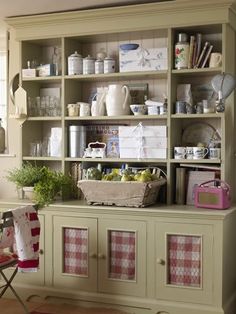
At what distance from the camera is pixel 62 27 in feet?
14.2

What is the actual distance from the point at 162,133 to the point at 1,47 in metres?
1.86

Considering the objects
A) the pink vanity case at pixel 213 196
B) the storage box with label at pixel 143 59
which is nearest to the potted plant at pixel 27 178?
the storage box with label at pixel 143 59

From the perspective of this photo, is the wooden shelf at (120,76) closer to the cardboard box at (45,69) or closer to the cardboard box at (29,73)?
the cardboard box at (45,69)

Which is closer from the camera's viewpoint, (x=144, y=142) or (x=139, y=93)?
(x=144, y=142)

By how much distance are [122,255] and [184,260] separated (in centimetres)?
46

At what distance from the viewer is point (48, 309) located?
4039mm

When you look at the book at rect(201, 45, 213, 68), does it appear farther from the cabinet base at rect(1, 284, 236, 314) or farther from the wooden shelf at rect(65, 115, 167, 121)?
the cabinet base at rect(1, 284, 236, 314)

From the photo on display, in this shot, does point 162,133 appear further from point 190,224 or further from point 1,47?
point 1,47

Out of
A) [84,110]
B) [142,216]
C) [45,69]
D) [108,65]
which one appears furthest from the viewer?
[45,69]

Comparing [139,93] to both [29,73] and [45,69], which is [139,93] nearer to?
[45,69]

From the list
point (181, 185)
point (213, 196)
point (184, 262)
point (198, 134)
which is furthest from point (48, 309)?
point (198, 134)

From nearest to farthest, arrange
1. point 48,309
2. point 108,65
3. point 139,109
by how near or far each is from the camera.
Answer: point 48,309
point 139,109
point 108,65

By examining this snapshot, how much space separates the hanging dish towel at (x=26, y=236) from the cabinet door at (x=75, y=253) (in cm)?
55

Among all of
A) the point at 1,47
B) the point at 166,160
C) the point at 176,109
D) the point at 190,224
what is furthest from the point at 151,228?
the point at 1,47
